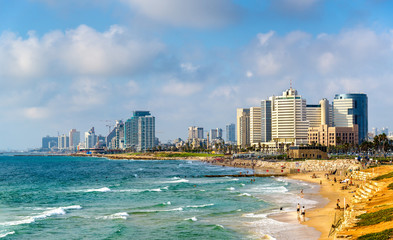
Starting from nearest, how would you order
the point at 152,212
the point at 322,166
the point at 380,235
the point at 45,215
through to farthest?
the point at 380,235
the point at 45,215
the point at 152,212
the point at 322,166

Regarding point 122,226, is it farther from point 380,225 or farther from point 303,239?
point 380,225

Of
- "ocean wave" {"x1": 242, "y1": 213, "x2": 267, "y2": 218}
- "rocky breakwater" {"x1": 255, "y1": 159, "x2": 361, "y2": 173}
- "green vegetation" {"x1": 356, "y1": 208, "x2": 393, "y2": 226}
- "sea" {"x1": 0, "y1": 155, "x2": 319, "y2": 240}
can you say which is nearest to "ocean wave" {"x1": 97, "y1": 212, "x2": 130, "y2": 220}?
"sea" {"x1": 0, "y1": 155, "x2": 319, "y2": 240}

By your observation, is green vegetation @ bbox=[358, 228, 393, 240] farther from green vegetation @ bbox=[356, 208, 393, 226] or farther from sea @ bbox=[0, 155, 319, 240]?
sea @ bbox=[0, 155, 319, 240]

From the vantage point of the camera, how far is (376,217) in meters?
41.3

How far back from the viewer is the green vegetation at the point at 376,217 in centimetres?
3925

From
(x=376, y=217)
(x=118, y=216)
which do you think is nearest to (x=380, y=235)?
(x=376, y=217)

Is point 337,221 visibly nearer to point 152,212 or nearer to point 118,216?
point 152,212

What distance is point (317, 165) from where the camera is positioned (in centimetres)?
14538

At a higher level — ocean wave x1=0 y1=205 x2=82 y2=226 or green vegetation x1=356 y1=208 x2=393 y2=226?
green vegetation x1=356 y1=208 x2=393 y2=226

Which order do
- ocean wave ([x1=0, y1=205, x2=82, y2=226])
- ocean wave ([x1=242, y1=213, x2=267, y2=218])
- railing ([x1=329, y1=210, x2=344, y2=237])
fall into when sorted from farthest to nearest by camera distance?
1. ocean wave ([x1=242, y1=213, x2=267, y2=218])
2. ocean wave ([x1=0, y1=205, x2=82, y2=226])
3. railing ([x1=329, y1=210, x2=344, y2=237])

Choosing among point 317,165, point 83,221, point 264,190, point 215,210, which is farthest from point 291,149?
point 83,221

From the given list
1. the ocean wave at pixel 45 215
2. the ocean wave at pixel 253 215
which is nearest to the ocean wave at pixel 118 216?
the ocean wave at pixel 45 215

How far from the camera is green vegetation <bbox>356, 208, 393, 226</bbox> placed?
39250 millimetres

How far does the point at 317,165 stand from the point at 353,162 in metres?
11.8
